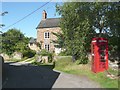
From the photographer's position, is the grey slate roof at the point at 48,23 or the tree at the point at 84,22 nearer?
the tree at the point at 84,22

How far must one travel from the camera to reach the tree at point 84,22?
23.9m

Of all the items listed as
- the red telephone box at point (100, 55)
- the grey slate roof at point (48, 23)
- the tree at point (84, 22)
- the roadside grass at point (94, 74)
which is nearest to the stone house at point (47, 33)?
the grey slate roof at point (48, 23)

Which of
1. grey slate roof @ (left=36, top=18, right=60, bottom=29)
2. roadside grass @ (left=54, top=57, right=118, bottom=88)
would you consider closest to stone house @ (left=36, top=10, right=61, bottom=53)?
grey slate roof @ (left=36, top=18, right=60, bottom=29)

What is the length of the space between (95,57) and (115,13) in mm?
5691

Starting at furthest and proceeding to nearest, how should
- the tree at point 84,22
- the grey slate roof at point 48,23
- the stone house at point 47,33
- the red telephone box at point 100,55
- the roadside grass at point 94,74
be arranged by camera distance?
1. the grey slate roof at point 48,23
2. the stone house at point 47,33
3. the tree at point 84,22
4. the red telephone box at point 100,55
5. the roadside grass at point 94,74

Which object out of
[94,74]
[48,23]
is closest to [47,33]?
[48,23]

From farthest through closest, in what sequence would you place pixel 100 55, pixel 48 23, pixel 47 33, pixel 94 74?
pixel 48 23, pixel 47 33, pixel 100 55, pixel 94 74

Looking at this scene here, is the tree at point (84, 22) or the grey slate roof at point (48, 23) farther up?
the grey slate roof at point (48, 23)

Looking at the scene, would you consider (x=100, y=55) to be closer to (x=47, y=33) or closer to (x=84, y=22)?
(x=84, y=22)

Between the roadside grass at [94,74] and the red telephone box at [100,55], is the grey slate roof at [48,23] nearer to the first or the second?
the roadside grass at [94,74]

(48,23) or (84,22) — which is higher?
(48,23)

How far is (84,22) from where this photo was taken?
23.9 meters

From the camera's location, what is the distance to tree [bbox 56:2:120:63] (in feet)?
78.5

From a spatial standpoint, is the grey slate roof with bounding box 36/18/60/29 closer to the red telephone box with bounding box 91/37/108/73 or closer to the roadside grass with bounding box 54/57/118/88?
the roadside grass with bounding box 54/57/118/88
